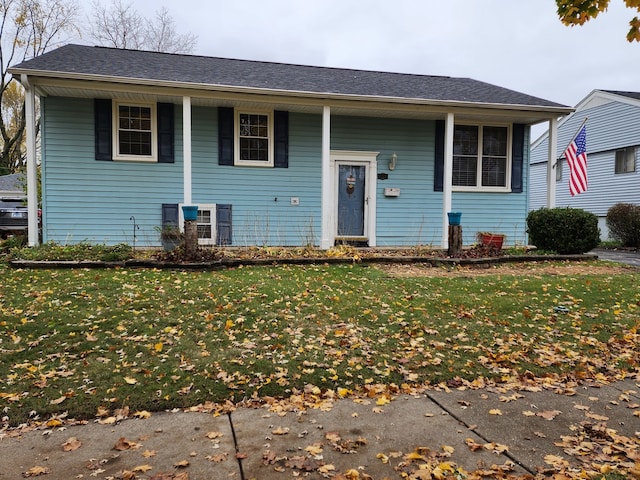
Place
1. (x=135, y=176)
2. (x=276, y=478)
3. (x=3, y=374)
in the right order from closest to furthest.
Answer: (x=276, y=478) → (x=3, y=374) → (x=135, y=176)

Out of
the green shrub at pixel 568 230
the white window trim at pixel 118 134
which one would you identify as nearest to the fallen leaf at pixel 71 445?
the white window trim at pixel 118 134

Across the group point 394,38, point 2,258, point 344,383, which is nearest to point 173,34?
point 394,38

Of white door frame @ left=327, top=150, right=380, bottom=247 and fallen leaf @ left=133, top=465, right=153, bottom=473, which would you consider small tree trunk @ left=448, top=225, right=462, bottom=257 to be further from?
fallen leaf @ left=133, top=465, right=153, bottom=473

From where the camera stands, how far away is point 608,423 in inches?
117

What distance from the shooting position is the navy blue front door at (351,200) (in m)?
10.8

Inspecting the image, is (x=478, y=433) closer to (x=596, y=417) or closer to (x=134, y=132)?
(x=596, y=417)

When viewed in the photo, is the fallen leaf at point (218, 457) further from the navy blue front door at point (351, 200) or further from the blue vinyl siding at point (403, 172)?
the blue vinyl siding at point (403, 172)

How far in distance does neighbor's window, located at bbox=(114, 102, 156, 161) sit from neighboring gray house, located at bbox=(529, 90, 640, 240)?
14568 millimetres

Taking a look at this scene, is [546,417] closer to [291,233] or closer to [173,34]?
[291,233]

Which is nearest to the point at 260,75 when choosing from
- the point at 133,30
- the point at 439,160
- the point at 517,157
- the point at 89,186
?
the point at 89,186

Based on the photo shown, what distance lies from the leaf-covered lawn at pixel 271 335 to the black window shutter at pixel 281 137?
4.32m

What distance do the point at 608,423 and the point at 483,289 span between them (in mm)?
3471

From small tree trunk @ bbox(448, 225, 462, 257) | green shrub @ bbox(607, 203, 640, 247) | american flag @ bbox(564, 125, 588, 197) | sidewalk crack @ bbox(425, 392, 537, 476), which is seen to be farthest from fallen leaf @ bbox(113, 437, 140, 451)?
green shrub @ bbox(607, 203, 640, 247)

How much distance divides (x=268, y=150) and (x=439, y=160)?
4.23 meters
